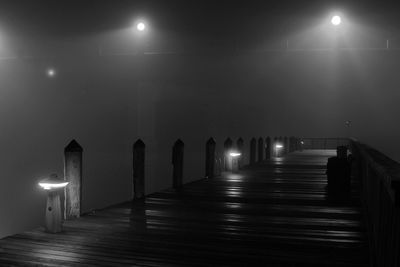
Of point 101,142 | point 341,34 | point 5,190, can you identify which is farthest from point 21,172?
point 341,34

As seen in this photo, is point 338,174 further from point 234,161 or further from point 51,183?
point 234,161

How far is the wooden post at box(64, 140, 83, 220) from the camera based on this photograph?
294 inches

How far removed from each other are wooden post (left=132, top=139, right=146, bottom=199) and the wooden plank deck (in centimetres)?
43

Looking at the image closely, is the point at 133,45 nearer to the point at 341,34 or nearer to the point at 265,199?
the point at 341,34

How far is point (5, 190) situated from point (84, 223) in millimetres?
67122

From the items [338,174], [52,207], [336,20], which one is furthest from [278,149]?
[52,207]

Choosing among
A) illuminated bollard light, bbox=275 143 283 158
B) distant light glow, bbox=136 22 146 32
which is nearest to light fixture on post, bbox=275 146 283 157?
illuminated bollard light, bbox=275 143 283 158

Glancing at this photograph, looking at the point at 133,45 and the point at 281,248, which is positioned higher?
the point at 133,45

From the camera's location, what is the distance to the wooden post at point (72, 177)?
24.5 feet

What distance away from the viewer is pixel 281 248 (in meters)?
5.66

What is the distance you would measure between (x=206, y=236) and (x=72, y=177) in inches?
104

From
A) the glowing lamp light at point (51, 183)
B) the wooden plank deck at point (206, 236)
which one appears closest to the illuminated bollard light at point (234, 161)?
the wooden plank deck at point (206, 236)

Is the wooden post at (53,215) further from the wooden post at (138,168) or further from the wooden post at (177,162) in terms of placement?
the wooden post at (177,162)

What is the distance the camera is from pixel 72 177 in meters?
7.56
